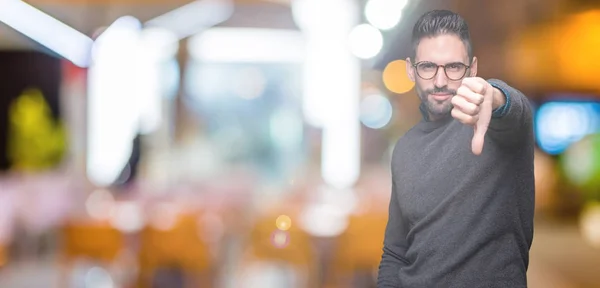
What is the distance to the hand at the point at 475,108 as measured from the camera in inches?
40.1

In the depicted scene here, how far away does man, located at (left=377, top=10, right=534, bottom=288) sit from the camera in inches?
45.4

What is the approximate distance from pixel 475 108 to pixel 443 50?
0.17 m

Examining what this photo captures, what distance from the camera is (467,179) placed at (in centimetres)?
116

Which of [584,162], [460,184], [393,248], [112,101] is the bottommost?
[584,162]

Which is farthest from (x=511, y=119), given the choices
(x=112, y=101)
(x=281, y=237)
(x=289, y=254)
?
(x=112, y=101)

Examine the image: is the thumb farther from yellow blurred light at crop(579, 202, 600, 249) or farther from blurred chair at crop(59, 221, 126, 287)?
yellow blurred light at crop(579, 202, 600, 249)

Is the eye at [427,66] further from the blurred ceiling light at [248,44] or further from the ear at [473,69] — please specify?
the blurred ceiling light at [248,44]

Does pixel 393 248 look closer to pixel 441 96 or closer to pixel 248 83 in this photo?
pixel 441 96

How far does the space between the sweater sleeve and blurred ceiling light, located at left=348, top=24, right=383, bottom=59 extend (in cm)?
48

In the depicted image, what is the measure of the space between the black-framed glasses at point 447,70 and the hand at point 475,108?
0.36 ft

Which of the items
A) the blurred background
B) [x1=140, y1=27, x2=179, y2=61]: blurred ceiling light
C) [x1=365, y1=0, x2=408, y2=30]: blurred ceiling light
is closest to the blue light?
the blurred background

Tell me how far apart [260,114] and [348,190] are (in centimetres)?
687

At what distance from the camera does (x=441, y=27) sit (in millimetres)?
1171

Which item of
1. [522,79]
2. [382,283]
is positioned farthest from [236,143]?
[382,283]
